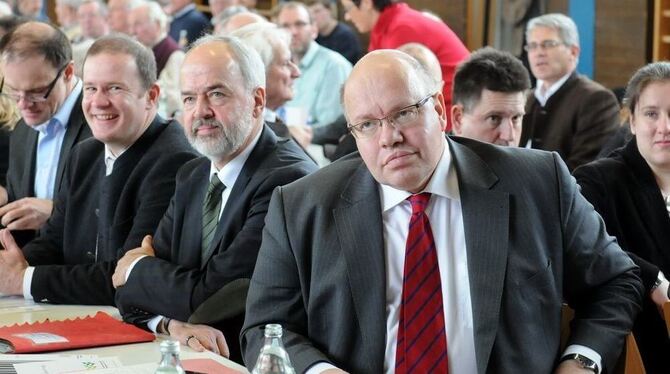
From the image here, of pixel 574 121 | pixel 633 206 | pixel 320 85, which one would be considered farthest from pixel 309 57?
pixel 633 206

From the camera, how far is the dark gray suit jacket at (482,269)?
242 centimetres

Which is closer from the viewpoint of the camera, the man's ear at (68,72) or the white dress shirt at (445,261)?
the white dress shirt at (445,261)

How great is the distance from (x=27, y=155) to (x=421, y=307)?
8.29ft

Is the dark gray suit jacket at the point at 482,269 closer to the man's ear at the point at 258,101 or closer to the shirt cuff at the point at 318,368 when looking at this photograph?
the shirt cuff at the point at 318,368

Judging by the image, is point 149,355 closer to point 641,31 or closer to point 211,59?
point 211,59

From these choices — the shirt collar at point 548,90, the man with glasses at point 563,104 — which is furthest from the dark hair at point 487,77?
the shirt collar at point 548,90

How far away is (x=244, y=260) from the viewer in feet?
9.89

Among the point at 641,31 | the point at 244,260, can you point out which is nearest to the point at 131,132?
the point at 244,260

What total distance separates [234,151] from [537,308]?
1130mm

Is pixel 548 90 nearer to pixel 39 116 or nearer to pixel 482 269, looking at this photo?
pixel 39 116

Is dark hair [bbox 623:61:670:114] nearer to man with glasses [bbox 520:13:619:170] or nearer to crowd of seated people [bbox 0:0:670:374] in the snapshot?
crowd of seated people [bbox 0:0:670:374]

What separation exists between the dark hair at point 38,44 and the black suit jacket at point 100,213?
0.43m

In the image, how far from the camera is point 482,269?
7.95 feet

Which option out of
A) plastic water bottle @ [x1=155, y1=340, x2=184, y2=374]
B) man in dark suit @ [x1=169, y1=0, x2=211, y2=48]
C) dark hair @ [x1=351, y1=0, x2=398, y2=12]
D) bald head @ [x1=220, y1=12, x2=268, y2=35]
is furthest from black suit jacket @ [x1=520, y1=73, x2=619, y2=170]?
man in dark suit @ [x1=169, y1=0, x2=211, y2=48]
